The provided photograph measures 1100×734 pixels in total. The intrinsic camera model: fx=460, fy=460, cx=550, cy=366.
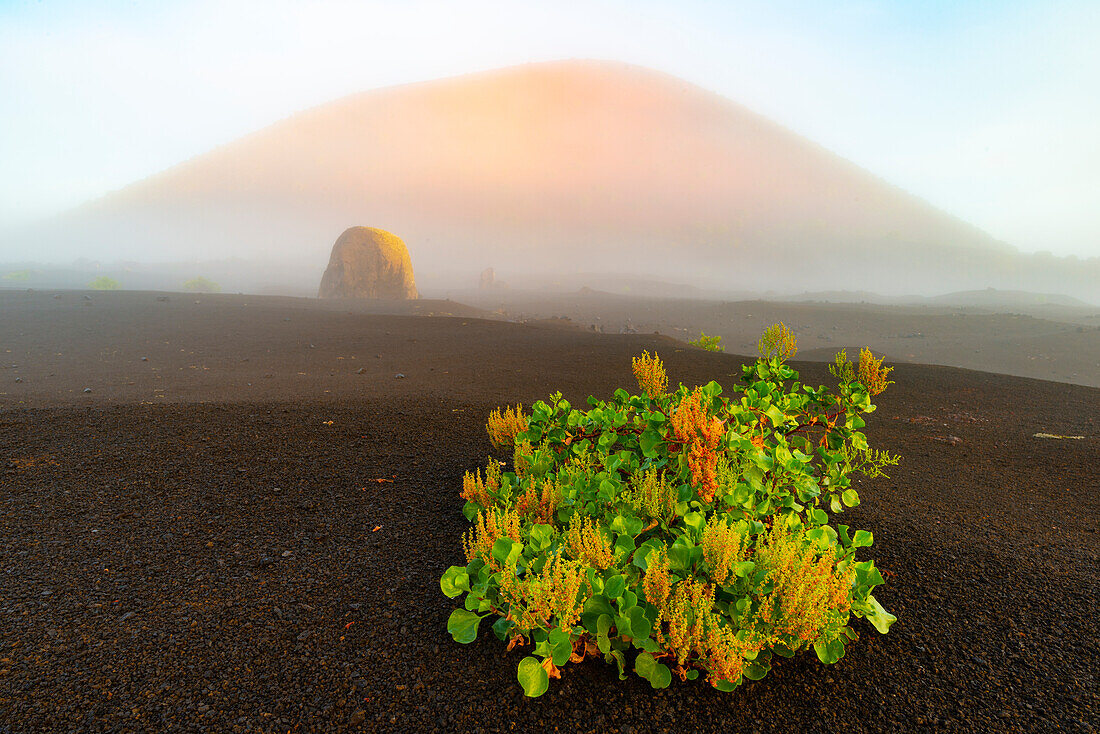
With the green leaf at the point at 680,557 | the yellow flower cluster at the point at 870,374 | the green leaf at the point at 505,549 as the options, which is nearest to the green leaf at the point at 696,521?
the green leaf at the point at 680,557

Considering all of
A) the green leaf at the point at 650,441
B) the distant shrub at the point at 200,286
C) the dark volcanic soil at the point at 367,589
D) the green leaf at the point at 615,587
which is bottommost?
the dark volcanic soil at the point at 367,589

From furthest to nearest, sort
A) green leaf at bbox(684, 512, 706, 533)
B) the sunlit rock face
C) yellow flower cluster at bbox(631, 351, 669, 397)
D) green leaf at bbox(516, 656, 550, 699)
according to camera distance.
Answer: the sunlit rock face, yellow flower cluster at bbox(631, 351, 669, 397), green leaf at bbox(684, 512, 706, 533), green leaf at bbox(516, 656, 550, 699)

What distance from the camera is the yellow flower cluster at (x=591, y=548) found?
6.55 ft

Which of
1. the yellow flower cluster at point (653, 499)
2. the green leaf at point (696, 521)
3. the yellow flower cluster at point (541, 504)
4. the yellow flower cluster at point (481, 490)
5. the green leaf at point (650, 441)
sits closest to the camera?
the green leaf at point (696, 521)

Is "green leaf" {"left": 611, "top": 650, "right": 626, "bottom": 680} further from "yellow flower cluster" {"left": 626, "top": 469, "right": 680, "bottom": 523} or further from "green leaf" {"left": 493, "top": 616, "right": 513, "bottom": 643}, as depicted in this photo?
"yellow flower cluster" {"left": 626, "top": 469, "right": 680, "bottom": 523}

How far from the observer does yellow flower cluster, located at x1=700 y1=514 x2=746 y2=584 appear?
1.93 meters

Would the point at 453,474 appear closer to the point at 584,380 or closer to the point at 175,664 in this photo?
the point at 175,664

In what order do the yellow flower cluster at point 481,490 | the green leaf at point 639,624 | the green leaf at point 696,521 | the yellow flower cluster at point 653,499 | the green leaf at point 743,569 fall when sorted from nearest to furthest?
the green leaf at point 639,624 → the green leaf at point 743,569 → the green leaf at point 696,521 → the yellow flower cluster at point 653,499 → the yellow flower cluster at point 481,490

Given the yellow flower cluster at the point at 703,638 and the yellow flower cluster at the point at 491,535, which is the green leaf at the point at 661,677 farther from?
Answer: the yellow flower cluster at the point at 491,535

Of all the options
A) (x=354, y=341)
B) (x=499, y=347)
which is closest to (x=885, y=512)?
(x=499, y=347)

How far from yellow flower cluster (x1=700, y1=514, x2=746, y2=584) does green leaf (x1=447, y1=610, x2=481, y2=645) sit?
1030 mm

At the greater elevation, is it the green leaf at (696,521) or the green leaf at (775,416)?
the green leaf at (775,416)

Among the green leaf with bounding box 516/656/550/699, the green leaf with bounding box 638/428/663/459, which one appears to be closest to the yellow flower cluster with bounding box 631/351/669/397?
the green leaf with bounding box 638/428/663/459

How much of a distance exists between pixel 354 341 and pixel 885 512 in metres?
13.4
